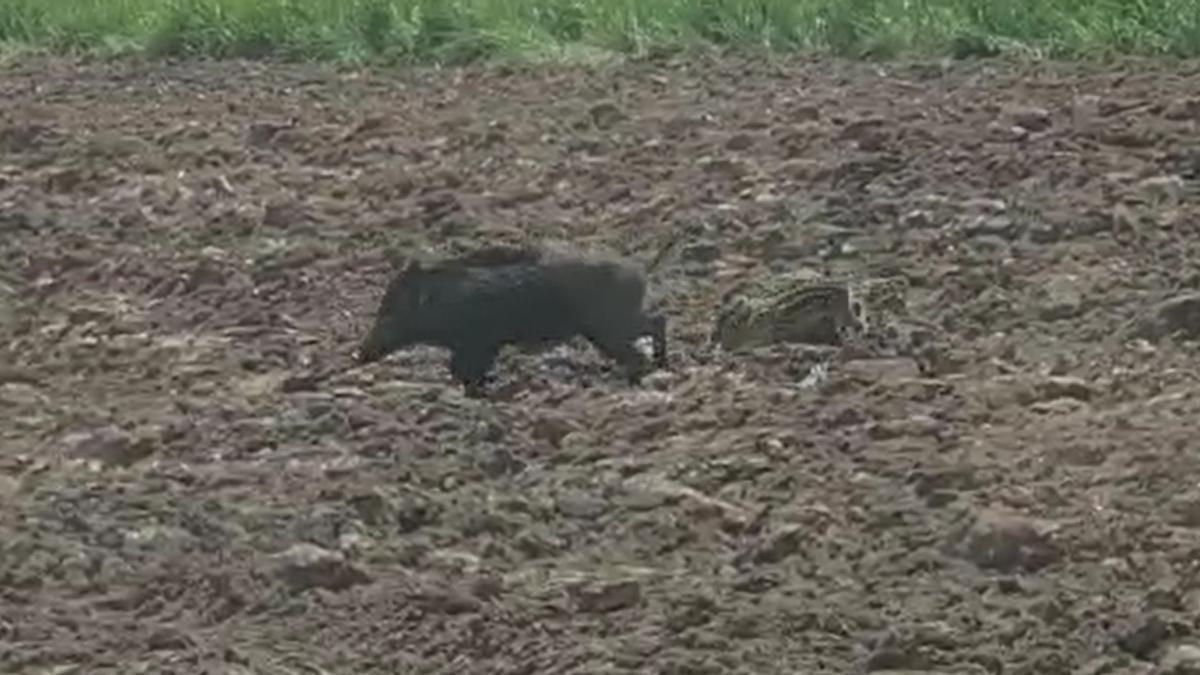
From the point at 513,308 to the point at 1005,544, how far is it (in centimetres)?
176

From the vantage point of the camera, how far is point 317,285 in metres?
8.45

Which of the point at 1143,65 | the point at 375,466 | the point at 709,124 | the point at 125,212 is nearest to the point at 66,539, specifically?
the point at 375,466

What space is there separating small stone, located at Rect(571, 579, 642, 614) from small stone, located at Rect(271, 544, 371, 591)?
1.42 feet

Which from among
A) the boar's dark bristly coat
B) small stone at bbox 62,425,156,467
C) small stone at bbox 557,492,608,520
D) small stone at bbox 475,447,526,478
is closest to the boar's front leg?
the boar's dark bristly coat

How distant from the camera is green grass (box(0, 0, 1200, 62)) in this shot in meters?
11.2

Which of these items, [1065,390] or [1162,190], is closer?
[1065,390]

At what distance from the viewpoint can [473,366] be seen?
283 inches

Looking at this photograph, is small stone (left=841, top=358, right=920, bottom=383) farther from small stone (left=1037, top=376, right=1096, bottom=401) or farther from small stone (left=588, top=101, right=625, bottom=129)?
small stone (left=588, top=101, right=625, bottom=129)

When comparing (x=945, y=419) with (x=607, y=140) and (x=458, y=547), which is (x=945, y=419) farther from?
(x=607, y=140)

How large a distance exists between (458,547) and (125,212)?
371 cm

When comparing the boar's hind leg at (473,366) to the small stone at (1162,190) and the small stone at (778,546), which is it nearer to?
the small stone at (778,546)

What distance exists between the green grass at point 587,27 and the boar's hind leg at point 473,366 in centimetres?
414

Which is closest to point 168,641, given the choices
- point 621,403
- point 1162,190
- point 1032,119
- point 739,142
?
point 621,403

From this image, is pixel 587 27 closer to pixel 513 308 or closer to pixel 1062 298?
pixel 1062 298
